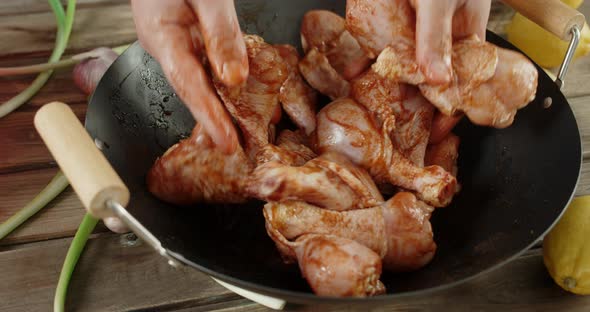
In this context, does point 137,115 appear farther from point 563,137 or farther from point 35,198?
point 563,137

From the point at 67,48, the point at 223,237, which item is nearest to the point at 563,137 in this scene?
the point at 223,237

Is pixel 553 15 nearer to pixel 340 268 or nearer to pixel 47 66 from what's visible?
pixel 340 268

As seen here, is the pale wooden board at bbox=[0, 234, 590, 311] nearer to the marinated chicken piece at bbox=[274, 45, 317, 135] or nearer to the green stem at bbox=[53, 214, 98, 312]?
the green stem at bbox=[53, 214, 98, 312]

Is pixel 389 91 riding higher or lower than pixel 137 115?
higher

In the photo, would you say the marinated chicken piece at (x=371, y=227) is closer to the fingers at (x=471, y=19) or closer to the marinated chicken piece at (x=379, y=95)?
the marinated chicken piece at (x=379, y=95)

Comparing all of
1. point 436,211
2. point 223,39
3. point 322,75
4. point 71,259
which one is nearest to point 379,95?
point 322,75
